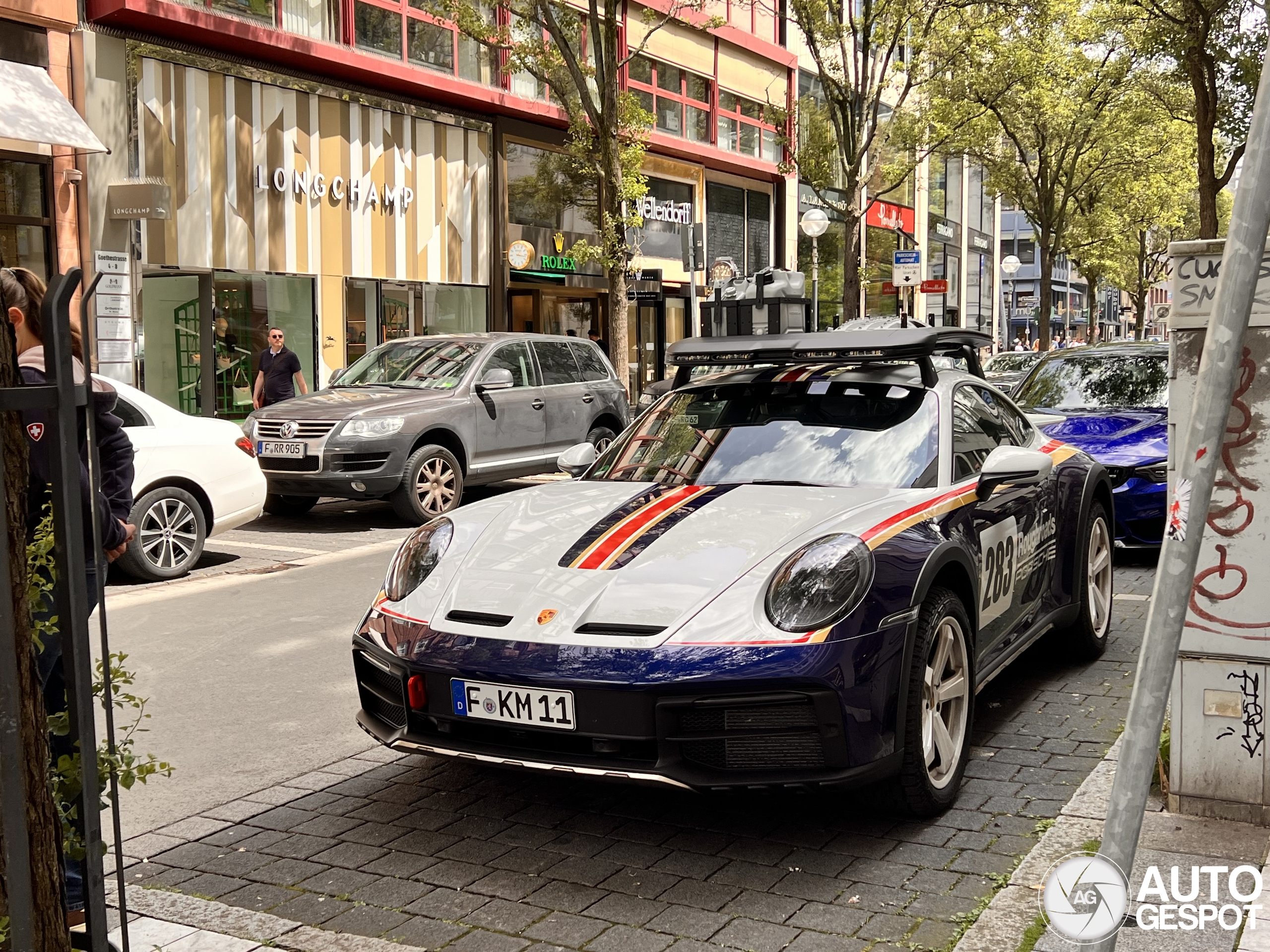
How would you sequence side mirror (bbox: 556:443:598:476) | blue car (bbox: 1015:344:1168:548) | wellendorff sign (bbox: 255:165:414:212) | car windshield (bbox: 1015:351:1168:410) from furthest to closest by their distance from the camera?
wellendorff sign (bbox: 255:165:414:212), car windshield (bbox: 1015:351:1168:410), blue car (bbox: 1015:344:1168:548), side mirror (bbox: 556:443:598:476)

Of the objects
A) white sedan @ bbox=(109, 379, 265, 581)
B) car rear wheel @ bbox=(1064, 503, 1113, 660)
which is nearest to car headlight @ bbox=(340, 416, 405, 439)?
white sedan @ bbox=(109, 379, 265, 581)

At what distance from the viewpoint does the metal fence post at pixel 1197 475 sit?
235 cm

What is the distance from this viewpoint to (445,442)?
41.0 feet

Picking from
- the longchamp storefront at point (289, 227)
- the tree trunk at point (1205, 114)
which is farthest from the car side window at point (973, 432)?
the tree trunk at point (1205, 114)

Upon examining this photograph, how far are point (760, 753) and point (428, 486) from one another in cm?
877

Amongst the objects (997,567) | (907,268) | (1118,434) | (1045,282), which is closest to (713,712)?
(997,567)

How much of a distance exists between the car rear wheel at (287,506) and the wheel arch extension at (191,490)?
312 cm

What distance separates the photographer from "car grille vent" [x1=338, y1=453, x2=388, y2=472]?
1165 cm

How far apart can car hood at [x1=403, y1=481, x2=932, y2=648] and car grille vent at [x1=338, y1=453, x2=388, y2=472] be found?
6.98 metres

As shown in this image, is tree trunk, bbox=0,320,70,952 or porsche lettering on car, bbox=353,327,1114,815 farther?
porsche lettering on car, bbox=353,327,1114,815

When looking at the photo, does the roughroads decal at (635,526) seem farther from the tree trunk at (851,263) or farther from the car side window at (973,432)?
the tree trunk at (851,263)

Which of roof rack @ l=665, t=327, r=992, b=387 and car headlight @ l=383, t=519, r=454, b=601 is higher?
roof rack @ l=665, t=327, r=992, b=387

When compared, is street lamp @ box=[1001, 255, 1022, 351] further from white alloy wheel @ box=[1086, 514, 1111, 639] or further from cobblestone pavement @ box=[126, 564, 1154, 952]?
cobblestone pavement @ box=[126, 564, 1154, 952]

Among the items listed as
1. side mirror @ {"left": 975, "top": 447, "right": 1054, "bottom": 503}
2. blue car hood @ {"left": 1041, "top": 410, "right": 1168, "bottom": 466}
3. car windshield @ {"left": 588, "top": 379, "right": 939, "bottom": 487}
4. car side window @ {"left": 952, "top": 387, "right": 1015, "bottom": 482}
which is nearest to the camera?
side mirror @ {"left": 975, "top": 447, "right": 1054, "bottom": 503}
